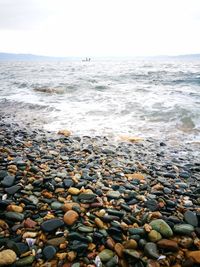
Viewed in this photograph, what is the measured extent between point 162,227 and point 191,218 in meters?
0.61

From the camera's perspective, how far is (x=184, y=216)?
3830 millimetres

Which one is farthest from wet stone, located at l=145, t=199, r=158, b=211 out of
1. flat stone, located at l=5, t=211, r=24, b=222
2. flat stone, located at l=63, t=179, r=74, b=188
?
flat stone, located at l=5, t=211, r=24, b=222

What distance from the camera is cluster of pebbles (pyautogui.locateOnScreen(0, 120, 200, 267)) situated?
3016 millimetres

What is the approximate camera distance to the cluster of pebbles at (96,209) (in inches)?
119

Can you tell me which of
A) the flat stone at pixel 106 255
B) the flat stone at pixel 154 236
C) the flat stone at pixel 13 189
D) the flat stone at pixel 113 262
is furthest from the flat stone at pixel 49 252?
the flat stone at pixel 13 189

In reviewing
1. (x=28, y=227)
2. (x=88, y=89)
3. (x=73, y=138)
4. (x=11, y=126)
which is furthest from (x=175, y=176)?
(x=88, y=89)

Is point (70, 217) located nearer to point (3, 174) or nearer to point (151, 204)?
point (151, 204)

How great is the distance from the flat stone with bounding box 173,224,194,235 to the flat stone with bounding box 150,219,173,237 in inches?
4.3

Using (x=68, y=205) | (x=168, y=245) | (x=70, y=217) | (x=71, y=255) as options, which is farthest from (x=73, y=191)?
(x=168, y=245)

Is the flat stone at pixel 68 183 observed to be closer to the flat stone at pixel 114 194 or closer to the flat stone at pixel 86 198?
the flat stone at pixel 86 198

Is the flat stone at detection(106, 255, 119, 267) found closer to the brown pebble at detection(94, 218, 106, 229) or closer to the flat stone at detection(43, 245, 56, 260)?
the brown pebble at detection(94, 218, 106, 229)

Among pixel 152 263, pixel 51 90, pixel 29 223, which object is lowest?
pixel 51 90

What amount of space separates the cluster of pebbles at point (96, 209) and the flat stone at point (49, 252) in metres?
0.01

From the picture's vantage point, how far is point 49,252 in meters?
2.99
